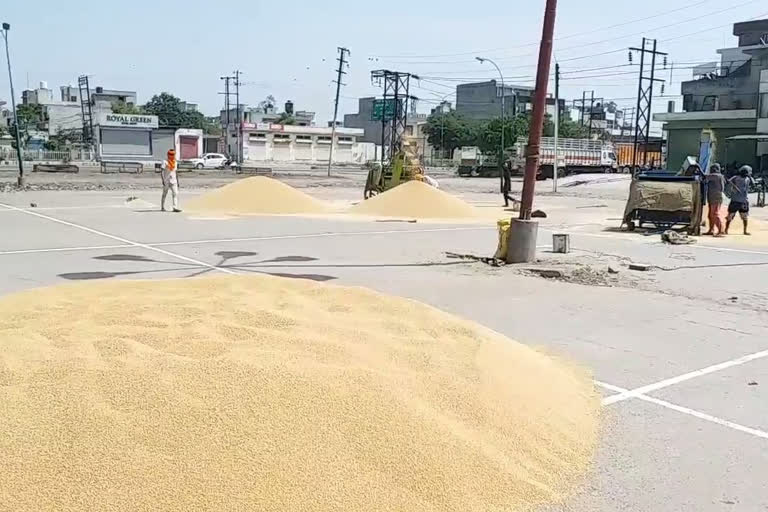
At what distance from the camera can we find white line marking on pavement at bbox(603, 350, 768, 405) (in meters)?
6.11

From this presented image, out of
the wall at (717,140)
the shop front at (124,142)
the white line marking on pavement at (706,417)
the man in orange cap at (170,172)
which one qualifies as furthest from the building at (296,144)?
the white line marking on pavement at (706,417)

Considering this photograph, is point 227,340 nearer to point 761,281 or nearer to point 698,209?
point 761,281

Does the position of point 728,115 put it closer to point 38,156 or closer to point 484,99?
point 38,156

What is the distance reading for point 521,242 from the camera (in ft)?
44.1

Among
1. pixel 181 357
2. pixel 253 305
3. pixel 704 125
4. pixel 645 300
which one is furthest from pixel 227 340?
pixel 704 125

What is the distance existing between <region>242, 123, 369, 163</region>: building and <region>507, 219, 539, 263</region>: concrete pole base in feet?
318

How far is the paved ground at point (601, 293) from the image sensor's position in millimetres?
4836

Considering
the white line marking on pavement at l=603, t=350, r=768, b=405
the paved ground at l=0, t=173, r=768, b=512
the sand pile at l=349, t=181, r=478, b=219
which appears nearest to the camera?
the paved ground at l=0, t=173, r=768, b=512

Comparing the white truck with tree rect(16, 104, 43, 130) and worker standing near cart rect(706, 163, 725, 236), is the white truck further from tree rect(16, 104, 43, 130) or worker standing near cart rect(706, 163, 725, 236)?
tree rect(16, 104, 43, 130)

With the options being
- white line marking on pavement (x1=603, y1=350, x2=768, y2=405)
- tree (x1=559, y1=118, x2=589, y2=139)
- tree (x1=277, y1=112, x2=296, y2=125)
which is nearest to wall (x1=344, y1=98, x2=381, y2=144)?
tree (x1=277, y1=112, x2=296, y2=125)

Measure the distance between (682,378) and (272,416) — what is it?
4.01m

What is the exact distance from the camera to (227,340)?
535cm

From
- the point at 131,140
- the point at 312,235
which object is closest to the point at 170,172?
the point at 312,235

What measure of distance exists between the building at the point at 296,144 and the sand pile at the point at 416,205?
84.6m
